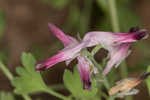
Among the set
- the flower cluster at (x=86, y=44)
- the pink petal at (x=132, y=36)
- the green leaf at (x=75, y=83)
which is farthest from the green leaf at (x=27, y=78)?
the pink petal at (x=132, y=36)

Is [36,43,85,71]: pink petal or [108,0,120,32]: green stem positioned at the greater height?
[36,43,85,71]: pink petal

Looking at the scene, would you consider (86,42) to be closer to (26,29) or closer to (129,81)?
(129,81)

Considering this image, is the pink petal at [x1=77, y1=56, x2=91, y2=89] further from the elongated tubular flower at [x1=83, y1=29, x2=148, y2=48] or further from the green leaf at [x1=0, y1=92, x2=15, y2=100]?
the green leaf at [x1=0, y1=92, x2=15, y2=100]

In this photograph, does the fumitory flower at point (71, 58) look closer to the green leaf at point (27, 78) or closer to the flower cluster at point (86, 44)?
the flower cluster at point (86, 44)

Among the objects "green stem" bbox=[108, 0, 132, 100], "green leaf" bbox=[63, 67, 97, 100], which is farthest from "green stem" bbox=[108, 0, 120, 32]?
"green leaf" bbox=[63, 67, 97, 100]

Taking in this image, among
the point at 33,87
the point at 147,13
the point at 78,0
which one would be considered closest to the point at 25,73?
the point at 33,87

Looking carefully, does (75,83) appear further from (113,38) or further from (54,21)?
(54,21)
